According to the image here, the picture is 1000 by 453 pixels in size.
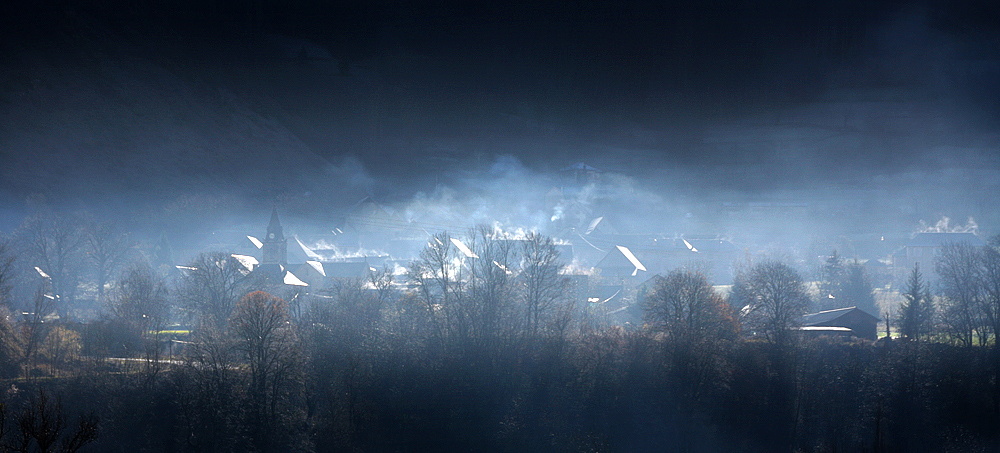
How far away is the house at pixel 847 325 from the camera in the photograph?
29.0m

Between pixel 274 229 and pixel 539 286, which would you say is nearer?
pixel 539 286

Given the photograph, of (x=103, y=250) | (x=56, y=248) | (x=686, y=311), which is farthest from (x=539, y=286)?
(x=56, y=248)

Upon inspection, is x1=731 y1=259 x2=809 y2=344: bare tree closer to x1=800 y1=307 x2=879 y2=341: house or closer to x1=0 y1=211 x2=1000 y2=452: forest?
x1=0 y1=211 x2=1000 y2=452: forest

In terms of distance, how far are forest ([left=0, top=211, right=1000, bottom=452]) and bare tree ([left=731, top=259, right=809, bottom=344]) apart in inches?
5.4

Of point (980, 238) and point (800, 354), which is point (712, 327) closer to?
point (800, 354)

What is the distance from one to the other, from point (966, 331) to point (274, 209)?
4851 cm

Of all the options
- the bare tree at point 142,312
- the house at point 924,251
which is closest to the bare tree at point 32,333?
the bare tree at point 142,312

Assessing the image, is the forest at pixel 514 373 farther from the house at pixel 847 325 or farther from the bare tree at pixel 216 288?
the bare tree at pixel 216 288

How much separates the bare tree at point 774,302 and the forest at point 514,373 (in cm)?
14

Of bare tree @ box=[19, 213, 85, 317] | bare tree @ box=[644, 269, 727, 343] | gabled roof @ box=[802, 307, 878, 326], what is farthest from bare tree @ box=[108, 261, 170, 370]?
gabled roof @ box=[802, 307, 878, 326]

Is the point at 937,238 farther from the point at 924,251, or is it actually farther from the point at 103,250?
the point at 103,250

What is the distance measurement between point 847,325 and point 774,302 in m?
4.10

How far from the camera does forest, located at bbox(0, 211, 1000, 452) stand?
20.7 meters

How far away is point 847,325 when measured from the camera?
97.1ft
